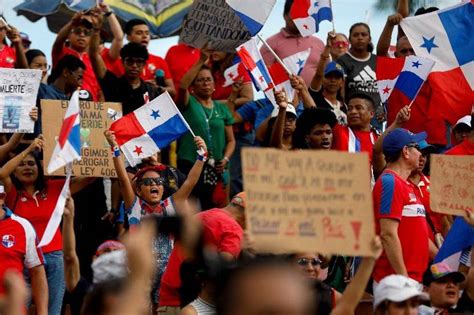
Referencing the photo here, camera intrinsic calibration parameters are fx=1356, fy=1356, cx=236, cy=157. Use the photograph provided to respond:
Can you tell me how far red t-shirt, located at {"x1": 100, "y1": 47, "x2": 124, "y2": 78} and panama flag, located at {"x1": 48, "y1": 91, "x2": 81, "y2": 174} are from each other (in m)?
5.34

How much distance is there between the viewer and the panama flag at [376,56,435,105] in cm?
1210

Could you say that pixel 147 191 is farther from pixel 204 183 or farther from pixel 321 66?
pixel 321 66

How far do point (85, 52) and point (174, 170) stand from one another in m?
2.34

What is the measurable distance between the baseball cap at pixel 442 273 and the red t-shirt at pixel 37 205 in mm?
2937

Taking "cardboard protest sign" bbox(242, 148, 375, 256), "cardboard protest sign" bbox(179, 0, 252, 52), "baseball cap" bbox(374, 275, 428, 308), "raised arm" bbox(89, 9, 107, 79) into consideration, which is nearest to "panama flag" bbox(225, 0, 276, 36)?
"cardboard protest sign" bbox(179, 0, 252, 52)

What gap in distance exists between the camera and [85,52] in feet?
43.0

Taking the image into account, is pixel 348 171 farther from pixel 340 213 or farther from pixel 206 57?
pixel 206 57

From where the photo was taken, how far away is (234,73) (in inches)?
537

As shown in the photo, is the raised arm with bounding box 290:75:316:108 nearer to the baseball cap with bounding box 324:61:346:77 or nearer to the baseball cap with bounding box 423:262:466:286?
the baseball cap with bounding box 324:61:346:77

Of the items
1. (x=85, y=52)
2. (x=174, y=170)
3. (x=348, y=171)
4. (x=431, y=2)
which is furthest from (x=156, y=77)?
(x=348, y=171)

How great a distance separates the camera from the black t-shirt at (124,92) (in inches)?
486

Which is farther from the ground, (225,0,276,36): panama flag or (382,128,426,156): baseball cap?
(225,0,276,36): panama flag

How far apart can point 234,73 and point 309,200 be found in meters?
8.12

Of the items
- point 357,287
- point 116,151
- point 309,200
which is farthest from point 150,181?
point 309,200
